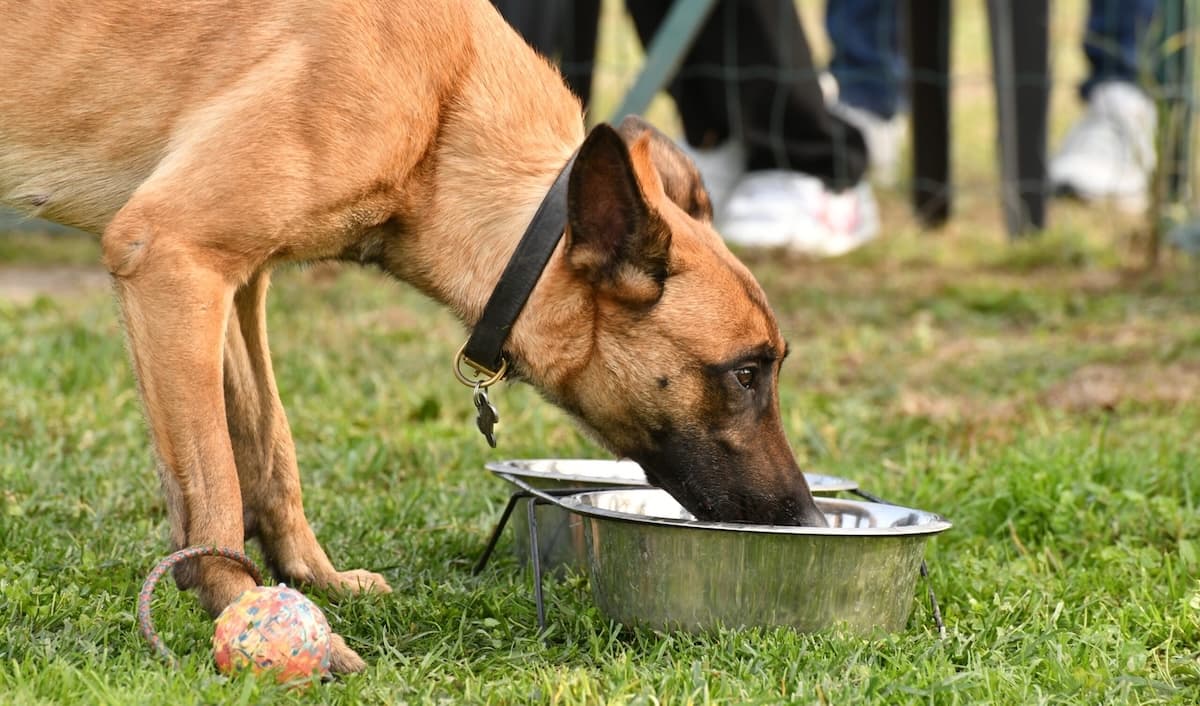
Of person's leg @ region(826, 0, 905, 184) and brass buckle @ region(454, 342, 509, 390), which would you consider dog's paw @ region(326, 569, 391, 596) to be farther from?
person's leg @ region(826, 0, 905, 184)

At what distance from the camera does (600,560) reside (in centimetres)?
319

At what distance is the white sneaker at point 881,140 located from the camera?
10609 millimetres

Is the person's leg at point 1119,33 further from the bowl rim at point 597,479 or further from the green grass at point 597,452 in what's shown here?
the bowl rim at point 597,479

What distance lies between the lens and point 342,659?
2.93 m

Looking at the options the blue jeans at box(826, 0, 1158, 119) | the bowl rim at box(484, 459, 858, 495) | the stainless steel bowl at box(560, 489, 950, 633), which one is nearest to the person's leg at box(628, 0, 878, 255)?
the blue jeans at box(826, 0, 1158, 119)

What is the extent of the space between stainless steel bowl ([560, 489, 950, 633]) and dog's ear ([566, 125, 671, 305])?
49 centimetres

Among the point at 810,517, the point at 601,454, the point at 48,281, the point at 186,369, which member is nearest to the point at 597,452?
the point at 601,454

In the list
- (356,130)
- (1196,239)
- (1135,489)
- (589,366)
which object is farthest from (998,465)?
(1196,239)

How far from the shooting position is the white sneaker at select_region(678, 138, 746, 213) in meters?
8.84

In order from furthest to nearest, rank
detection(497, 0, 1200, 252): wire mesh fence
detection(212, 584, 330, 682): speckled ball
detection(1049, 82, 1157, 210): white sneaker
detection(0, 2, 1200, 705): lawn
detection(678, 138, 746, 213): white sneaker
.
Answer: detection(1049, 82, 1157, 210): white sneaker → detection(678, 138, 746, 213): white sneaker → detection(497, 0, 1200, 252): wire mesh fence → detection(0, 2, 1200, 705): lawn → detection(212, 584, 330, 682): speckled ball

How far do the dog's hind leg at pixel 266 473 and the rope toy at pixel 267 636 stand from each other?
0.67 meters

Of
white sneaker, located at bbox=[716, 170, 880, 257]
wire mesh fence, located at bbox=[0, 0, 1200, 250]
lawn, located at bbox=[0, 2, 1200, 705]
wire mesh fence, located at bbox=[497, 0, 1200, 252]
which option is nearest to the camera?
lawn, located at bbox=[0, 2, 1200, 705]

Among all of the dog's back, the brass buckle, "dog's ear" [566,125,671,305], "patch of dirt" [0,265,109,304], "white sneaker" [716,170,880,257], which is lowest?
"patch of dirt" [0,265,109,304]

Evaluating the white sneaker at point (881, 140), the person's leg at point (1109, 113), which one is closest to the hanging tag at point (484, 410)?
the person's leg at point (1109, 113)
